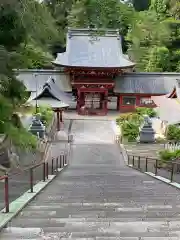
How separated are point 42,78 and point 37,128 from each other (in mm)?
14216

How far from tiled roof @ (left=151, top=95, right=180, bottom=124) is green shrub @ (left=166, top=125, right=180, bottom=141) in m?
Answer: 0.41

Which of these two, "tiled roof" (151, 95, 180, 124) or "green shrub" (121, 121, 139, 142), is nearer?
"green shrub" (121, 121, 139, 142)

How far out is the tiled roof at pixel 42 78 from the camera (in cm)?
3506

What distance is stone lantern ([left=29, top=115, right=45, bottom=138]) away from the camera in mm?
22656

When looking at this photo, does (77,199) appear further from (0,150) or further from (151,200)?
(0,150)

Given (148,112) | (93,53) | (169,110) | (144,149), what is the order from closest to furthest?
1. (144,149)
2. (169,110)
3. (148,112)
4. (93,53)

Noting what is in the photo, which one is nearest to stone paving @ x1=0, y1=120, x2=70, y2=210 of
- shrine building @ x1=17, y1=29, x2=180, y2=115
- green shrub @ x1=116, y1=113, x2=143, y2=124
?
green shrub @ x1=116, y1=113, x2=143, y2=124

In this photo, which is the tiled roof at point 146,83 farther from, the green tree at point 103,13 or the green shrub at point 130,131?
the green tree at point 103,13

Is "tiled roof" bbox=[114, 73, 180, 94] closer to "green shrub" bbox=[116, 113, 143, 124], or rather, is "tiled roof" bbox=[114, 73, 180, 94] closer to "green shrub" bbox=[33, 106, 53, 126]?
"green shrub" bbox=[116, 113, 143, 124]

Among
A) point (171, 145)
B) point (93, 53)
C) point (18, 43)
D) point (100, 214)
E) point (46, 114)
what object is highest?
point (93, 53)

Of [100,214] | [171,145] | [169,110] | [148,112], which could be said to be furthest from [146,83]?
[100,214]

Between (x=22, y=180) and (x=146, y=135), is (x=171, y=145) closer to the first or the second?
(x=146, y=135)

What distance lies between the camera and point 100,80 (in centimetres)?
3397

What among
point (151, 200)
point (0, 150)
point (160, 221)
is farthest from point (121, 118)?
point (160, 221)
